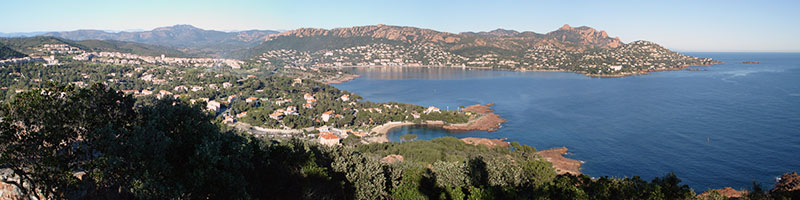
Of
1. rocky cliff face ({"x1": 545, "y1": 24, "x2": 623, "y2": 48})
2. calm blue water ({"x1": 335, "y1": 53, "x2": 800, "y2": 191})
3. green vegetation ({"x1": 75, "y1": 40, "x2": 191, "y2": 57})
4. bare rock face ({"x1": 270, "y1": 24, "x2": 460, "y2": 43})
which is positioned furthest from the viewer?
rocky cliff face ({"x1": 545, "y1": 24, "x2": 623, "y2": 48})

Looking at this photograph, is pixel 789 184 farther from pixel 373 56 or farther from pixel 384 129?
pixel 373 56

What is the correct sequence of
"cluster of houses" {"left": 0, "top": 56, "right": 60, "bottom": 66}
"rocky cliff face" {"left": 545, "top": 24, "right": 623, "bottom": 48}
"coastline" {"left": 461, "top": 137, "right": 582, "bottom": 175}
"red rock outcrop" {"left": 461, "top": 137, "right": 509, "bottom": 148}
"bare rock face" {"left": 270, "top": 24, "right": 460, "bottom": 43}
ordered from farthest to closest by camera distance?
1. "rocky cliff face" {"left": 545, "top": 24, "right": 623, "bottom": 48}
2. "bare rock face" {"left": 270, "top": 24, "right": 460, "bottom": 43}
3. "cluster of houses" {"left": 0, "top": 56, "right": 60, "bottom": 66}
4. "red rock outcrop" {"left": 461, "top": 137, "right": 509, "bottom": 148}
5. "coastline" {"left": 461, "top": 137, "right": 582, "bottom": 175}

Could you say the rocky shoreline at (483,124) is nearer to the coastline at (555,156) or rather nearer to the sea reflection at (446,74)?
the coastline at (555,156)

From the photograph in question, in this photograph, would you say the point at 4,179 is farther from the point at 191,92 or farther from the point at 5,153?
the point at 191,92

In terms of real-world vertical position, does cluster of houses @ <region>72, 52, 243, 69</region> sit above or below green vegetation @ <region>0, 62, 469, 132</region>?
above

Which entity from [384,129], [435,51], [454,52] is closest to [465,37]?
[454,52]

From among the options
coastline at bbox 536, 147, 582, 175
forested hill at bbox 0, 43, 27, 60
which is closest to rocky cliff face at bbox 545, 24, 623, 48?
coastline at bbox 536, 147, 582, 175

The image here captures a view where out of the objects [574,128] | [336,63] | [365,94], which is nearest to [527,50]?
[336,63]

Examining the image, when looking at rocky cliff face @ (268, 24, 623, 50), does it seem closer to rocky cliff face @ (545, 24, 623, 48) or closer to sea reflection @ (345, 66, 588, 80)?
rocky cliff face @ (545, 24, 623, 48)
